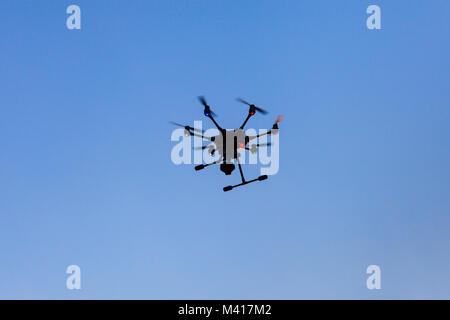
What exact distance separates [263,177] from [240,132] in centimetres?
266
